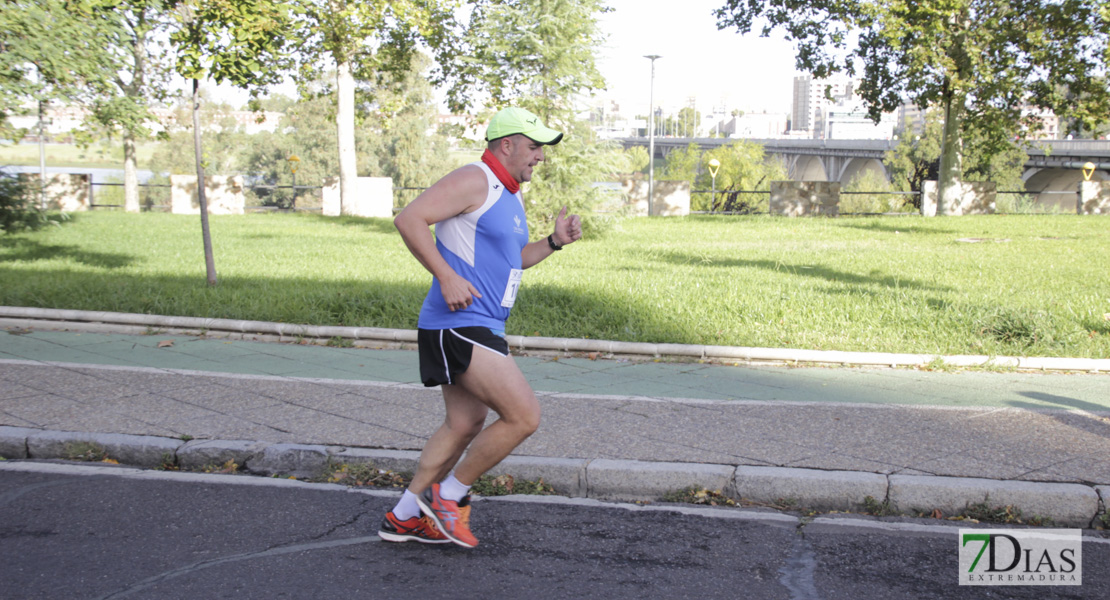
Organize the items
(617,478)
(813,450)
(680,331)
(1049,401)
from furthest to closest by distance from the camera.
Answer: (680,331)
(1049,401)
(813,450)
(617,478)

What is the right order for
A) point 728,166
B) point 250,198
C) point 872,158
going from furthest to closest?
point 728,166, point 872,158, point 250,198

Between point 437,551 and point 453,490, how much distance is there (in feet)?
0.96

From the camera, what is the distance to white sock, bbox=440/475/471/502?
12.5ft

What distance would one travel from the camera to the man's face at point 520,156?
366cm

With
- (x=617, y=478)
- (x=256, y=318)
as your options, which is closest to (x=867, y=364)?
(x=617, y=478)

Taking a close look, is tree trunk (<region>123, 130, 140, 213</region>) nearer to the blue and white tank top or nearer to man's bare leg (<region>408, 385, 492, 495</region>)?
man's bare leg (<region>408, 385, 492, 495</region>)

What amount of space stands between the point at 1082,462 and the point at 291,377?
520 centimetres

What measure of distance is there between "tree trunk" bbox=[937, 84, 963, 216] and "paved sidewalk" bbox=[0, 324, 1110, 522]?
23.5 meters

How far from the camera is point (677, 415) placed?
5746 mm

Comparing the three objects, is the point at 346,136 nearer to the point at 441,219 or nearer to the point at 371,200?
the point at 371,200

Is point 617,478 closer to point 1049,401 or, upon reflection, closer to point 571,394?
point 571,394

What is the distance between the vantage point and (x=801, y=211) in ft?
90.8

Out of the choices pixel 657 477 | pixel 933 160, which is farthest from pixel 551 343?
pixel 933 160

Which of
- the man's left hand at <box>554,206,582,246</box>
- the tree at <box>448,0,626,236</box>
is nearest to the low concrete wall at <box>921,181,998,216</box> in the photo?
the tree at <box>448,0,626,236</box>
